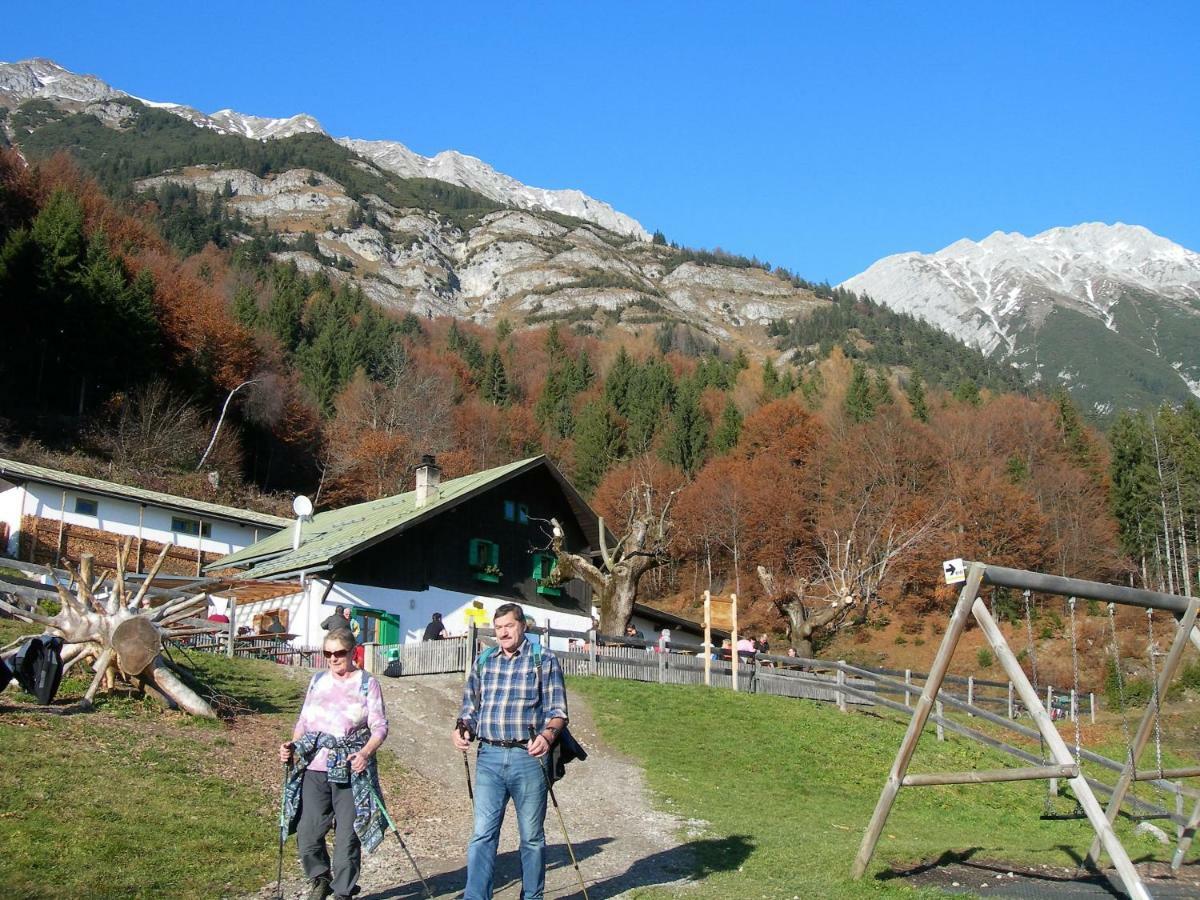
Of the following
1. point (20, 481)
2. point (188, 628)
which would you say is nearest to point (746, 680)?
point (188, 628)

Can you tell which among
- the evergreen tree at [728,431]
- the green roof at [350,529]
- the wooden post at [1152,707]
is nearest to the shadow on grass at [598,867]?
the wooden post at [1152,707]

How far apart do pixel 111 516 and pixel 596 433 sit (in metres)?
45.0

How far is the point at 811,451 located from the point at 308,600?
45.2 metres

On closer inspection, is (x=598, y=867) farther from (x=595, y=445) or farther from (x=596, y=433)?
(x=596, y=433)

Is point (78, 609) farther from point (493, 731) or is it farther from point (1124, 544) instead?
point (1124, 544)

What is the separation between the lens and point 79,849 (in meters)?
8.39

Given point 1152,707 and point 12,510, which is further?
point 12,510

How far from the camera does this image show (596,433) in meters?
79.2

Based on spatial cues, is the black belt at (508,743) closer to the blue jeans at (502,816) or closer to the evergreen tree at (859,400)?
the blue jeans at (502,816)

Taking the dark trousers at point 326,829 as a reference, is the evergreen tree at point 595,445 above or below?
above

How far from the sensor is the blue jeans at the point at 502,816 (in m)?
7.35

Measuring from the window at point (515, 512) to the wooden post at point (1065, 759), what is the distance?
91.9 feet

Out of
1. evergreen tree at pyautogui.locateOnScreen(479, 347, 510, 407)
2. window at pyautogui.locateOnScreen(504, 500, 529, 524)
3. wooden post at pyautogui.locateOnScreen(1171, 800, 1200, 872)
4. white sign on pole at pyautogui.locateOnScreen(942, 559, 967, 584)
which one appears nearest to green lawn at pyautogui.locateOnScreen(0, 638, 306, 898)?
white sign on pole at pyautogui.locateOnScreen(942, 559, 967, 584)

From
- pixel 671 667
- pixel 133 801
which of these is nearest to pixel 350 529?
pixel 671 667
